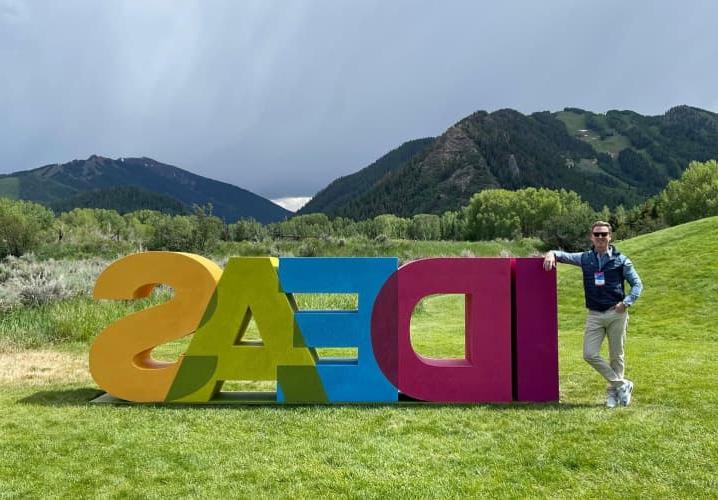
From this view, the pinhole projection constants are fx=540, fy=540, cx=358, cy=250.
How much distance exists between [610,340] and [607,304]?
45cm

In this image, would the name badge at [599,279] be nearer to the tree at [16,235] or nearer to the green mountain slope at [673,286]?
the green mountain slope at [673,286]

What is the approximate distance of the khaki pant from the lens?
6.18 meters

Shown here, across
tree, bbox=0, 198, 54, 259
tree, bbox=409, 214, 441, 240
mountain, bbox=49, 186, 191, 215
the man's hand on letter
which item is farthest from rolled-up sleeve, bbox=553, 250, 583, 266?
mountain, bbox=49, 186, 191, 215

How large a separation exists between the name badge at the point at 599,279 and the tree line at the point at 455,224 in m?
29.9

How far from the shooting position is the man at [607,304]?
616cm

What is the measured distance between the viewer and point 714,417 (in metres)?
5.64

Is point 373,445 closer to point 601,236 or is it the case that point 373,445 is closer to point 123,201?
point 601,236

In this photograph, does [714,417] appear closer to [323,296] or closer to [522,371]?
[522,371]

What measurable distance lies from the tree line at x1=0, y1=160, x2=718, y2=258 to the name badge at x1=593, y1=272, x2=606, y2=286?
2990 centimetres

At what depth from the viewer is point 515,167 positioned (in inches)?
5276

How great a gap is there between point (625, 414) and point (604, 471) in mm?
1613

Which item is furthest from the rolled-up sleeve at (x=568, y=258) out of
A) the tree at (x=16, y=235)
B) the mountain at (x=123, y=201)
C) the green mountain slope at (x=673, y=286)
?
the mountain at (x=123, y=201)

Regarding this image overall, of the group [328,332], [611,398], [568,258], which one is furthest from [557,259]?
[328,332]

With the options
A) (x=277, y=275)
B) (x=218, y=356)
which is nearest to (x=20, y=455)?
(x=218, y=356)
